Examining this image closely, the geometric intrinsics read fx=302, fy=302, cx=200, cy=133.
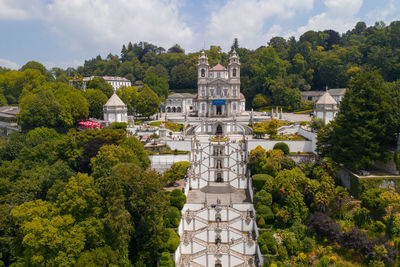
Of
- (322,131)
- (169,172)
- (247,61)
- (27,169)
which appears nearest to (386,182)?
(322,131)

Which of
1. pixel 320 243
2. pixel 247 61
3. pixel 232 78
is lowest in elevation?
pixel 320 243

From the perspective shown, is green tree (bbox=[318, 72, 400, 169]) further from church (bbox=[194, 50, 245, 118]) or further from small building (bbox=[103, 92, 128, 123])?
small building (bbox=[103, 92, 128, 123])

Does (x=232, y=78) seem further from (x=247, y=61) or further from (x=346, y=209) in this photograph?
(x=346, y=209)

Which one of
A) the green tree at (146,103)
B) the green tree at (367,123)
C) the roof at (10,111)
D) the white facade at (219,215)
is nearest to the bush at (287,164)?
the white facade at (219,215)

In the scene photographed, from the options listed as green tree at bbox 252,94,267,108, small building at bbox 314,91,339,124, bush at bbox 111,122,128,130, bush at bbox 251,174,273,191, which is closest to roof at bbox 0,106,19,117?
bush at bbox 111,122,128,130

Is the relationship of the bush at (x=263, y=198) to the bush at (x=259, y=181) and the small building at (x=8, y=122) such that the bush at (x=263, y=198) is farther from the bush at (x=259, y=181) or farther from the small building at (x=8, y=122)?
the small building at (x=8, y=122)
